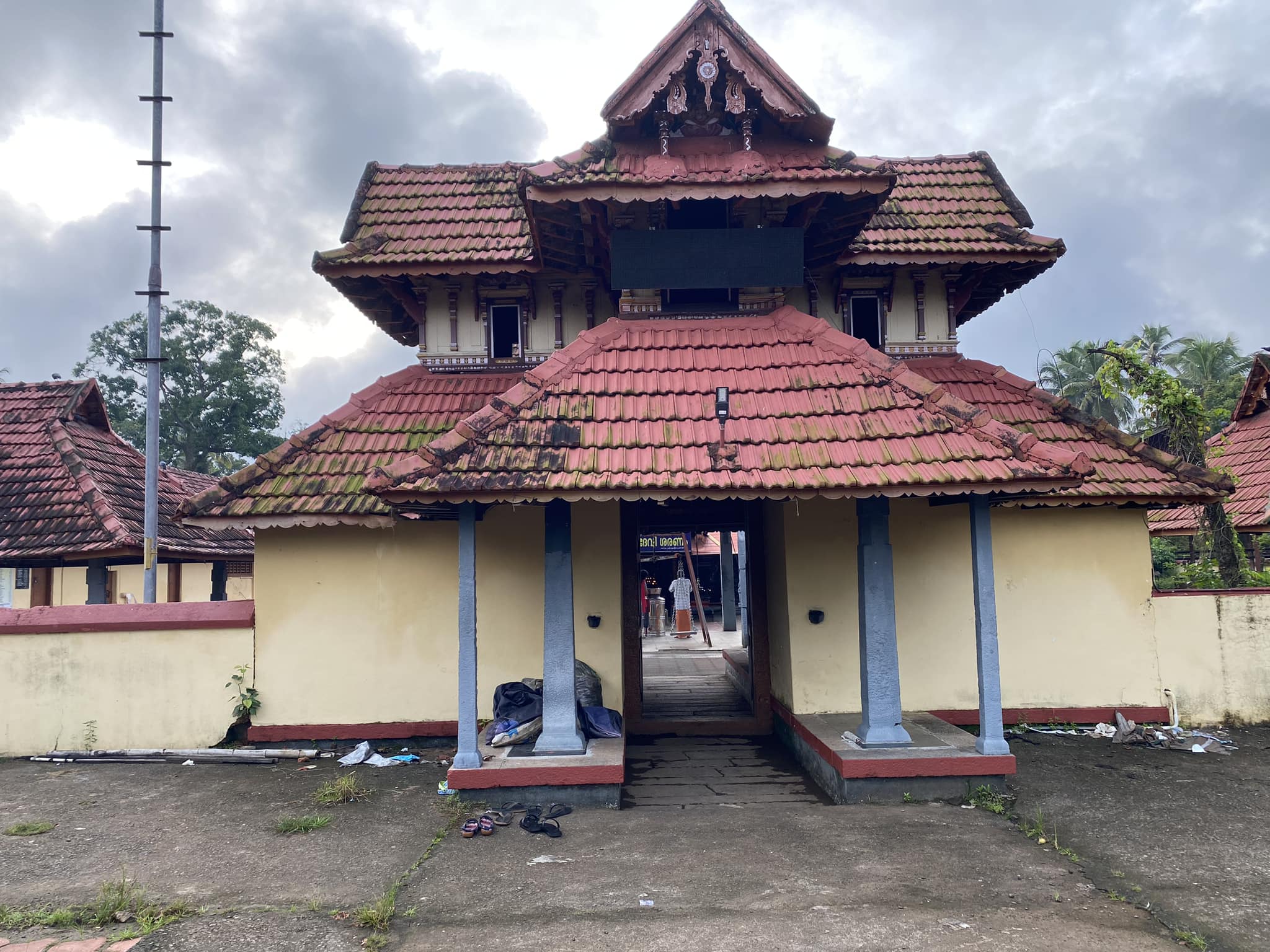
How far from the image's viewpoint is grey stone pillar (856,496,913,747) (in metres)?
6.60

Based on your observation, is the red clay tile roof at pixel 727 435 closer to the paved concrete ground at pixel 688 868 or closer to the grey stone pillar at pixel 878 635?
the grey stone pillar at pixel 878 635

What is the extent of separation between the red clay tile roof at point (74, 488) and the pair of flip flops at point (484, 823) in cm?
592

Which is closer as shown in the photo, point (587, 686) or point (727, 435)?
point (727, 435)

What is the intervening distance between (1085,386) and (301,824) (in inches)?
1640

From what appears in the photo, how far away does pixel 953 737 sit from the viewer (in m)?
6.93

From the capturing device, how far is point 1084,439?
28.1ft

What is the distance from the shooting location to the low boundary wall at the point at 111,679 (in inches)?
324

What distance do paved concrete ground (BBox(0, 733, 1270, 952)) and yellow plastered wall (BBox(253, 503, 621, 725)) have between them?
1.42 meters

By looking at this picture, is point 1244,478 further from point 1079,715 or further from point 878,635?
point 878,635

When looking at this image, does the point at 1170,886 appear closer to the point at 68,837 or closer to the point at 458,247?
the point at 68,837

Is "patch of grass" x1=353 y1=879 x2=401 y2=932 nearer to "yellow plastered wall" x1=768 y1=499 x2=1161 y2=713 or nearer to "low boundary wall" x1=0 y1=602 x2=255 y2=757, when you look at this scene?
"low boundary wall" x1=0 y1=602 x2=255 y2=757

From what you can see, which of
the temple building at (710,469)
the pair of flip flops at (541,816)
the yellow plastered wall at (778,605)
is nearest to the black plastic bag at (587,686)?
A: the temple building at (710,469)

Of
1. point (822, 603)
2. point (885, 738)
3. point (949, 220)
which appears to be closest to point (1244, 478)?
point (949, 220)

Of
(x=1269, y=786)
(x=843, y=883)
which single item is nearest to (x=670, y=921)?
(x=843, y=883)
